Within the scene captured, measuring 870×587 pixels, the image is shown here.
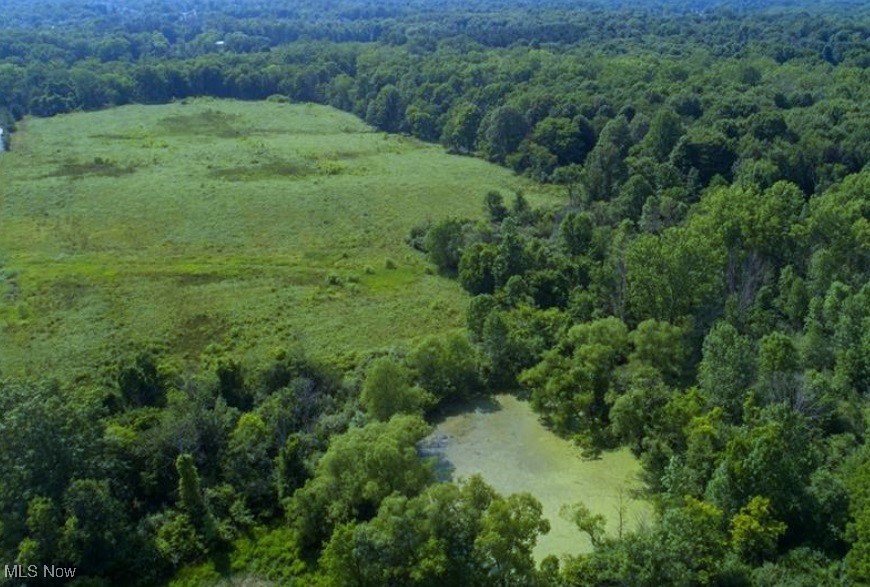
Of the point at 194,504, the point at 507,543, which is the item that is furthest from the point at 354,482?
the point at 507,543

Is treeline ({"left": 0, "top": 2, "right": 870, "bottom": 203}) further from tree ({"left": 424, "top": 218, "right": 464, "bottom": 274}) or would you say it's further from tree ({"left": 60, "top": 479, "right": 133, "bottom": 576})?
tree ({"left": 60, "top": 479, "right": 133, "bottom": 576})

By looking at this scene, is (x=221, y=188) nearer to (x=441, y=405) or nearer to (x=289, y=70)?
(x=441, y=405)

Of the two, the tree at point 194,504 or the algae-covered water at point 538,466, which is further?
the algae-covered water at point 538,466

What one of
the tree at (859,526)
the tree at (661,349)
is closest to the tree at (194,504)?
the tree at (661,349)

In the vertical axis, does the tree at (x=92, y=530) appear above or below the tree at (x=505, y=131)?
above

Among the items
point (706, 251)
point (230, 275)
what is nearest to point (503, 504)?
point (706, 251)

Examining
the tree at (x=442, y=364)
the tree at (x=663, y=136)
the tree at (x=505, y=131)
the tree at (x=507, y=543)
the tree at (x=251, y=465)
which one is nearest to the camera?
the tree at (x=507, y=543)

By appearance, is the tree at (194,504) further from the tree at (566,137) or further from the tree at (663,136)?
the tree at (566,137)
